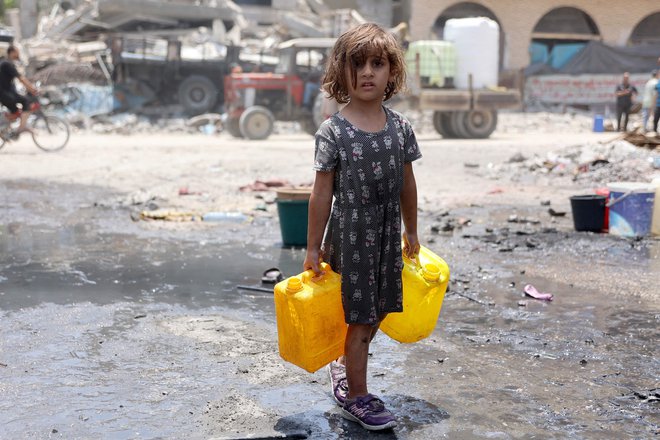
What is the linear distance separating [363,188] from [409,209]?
0.94 feet

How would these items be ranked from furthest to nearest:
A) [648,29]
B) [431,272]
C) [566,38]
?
[648,29] < [566,38] < [431,272]

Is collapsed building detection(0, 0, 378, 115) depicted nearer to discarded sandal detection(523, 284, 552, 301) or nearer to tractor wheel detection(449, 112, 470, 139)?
tractor wheel detection(449, 112, 470, 139)

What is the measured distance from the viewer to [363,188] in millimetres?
3186

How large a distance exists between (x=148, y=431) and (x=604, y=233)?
5825 millimetres

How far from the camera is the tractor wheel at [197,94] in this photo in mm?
25594

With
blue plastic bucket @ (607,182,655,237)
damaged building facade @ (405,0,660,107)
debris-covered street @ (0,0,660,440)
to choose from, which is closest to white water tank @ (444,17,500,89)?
debris-covered street @ (0,0,660,440)

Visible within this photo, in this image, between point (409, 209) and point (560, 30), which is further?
point (560, 30)

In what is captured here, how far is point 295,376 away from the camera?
3.90m

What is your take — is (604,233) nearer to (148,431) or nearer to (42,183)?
(148,431)

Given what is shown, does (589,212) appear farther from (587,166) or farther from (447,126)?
(447,126)

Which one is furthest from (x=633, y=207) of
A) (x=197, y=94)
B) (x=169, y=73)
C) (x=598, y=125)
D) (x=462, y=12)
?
(x=462, y=12)

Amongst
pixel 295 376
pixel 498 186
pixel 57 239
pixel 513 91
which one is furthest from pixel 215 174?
pixel 513 91

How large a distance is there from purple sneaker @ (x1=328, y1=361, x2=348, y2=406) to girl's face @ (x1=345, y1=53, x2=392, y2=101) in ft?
3.94

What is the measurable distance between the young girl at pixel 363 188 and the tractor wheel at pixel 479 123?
18170 millimetres
